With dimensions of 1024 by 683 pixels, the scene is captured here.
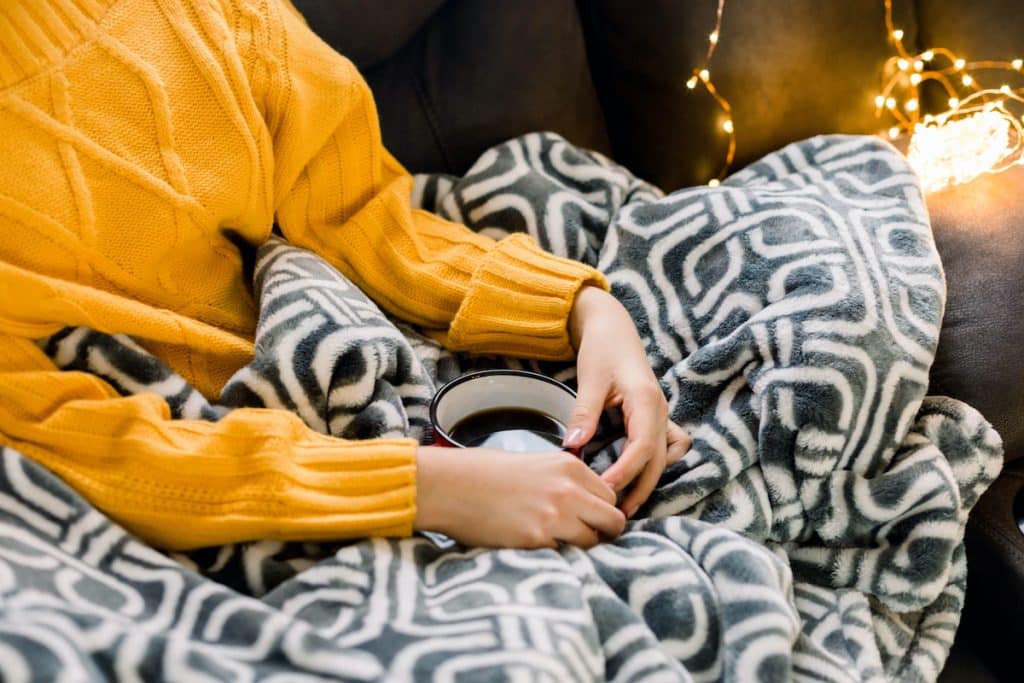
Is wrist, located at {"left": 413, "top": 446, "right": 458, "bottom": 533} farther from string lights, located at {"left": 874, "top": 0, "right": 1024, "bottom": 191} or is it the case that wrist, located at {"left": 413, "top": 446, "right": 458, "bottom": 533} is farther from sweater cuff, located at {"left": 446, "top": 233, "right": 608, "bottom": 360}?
string lights, located at {"left": 874, "top": 0, "right": 1024, "bottom": 191}

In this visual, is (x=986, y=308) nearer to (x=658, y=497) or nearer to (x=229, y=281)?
(x=658, y=497)

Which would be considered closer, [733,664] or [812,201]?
[733,664]

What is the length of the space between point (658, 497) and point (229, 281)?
0.44 metres

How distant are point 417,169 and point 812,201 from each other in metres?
0.45

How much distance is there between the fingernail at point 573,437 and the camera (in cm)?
73

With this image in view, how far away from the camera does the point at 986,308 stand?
915mm

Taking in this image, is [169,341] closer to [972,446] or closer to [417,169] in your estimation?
[417,169]

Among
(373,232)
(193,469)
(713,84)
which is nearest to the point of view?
(193,469)

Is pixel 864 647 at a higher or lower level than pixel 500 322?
lower

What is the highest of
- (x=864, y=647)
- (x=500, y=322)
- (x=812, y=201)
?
(x=812, y=201)

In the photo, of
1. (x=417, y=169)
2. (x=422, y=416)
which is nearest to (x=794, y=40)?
(x=417, y=169)

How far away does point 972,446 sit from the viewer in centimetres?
83

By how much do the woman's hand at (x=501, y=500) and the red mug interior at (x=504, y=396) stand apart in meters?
0.05

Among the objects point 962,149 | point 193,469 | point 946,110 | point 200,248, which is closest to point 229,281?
point 200,248
